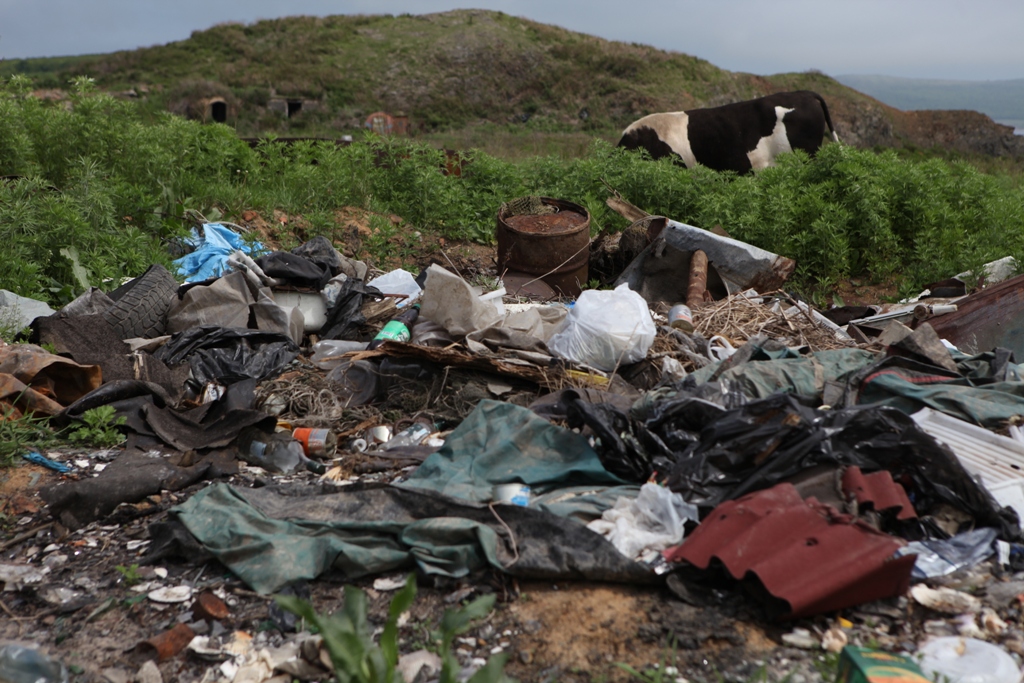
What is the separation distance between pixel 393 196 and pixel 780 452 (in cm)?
593

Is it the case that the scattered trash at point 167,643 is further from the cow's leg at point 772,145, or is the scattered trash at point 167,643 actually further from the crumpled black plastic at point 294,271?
the cow's leg at point 772,145

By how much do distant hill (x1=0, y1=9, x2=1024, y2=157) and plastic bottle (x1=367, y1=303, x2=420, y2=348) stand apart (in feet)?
70.5

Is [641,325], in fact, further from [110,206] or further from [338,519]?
[110,206]

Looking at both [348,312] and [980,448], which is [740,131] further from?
[980,448]

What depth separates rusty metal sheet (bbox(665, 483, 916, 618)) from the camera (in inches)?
89.7

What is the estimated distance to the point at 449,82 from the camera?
3241 centimetres

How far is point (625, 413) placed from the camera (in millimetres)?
3420

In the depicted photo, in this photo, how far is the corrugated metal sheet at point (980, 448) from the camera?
3000 mm

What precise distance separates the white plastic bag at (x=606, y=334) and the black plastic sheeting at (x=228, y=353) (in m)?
1.64

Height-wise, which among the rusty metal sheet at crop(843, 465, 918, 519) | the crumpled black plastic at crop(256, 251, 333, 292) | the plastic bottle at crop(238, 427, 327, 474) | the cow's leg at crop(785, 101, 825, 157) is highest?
the cow's leg at crop(785, 101, 825, 157)

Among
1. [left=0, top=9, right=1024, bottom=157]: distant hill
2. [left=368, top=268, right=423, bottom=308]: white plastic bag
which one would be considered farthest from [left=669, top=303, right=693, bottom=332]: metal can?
[left=0, top=9, right=1024, bottom=157]: distant hill

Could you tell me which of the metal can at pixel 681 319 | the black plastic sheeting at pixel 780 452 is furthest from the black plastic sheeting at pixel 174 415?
the metal can at pixel 681 319

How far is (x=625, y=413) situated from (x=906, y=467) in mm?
1112

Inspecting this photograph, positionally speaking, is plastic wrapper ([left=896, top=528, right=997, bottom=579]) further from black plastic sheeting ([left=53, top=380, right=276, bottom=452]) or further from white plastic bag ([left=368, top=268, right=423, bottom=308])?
white plastic bag ([left=368, top=268, right=423, bottom=308])
